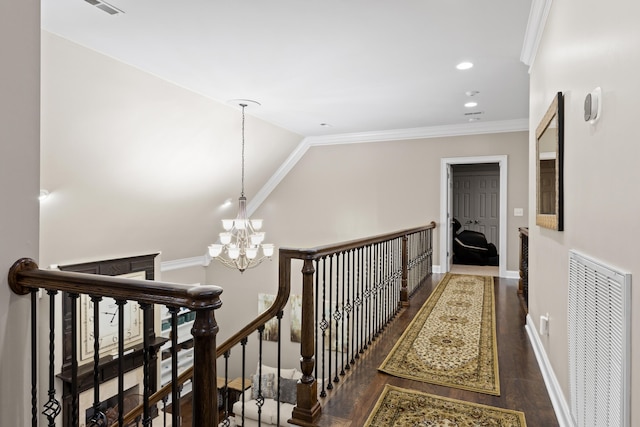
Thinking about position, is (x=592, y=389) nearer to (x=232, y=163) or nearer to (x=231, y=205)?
(x=232, y=163)

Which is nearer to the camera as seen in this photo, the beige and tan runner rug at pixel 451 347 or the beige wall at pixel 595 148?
the beige wall at pixel 595 148

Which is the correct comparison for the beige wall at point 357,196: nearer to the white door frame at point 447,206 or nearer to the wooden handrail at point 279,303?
the white door frame at point 447,206

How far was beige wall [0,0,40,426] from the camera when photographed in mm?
1521

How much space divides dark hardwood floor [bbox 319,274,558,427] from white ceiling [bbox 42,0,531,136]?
2602mm

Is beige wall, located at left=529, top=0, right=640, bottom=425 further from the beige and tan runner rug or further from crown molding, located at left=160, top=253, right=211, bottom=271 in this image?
crown molding, located at left=160, top=253, right=211, bottom=271

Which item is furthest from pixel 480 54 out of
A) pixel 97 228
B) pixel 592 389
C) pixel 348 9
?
pixel 97 228

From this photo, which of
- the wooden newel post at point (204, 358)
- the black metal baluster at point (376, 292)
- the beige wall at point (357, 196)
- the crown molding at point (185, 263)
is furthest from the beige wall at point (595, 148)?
the crown molding at point (185, 263)

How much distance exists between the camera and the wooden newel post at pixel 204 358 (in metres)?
1.12

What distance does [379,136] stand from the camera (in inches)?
289

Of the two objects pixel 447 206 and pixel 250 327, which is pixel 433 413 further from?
pixel 447 206

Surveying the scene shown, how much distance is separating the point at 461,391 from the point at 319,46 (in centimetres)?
296

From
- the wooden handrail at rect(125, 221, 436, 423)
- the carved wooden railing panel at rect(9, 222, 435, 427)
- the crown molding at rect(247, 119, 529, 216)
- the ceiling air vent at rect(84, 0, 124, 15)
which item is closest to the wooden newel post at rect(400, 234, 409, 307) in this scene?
the carved wooden railing panel at rect(9, 222, 435, 427)

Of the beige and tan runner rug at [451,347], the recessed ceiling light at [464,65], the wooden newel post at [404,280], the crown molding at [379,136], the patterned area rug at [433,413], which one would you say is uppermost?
the recessed ceiling light at [464,65]

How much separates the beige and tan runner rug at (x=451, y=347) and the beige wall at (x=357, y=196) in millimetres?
2518
